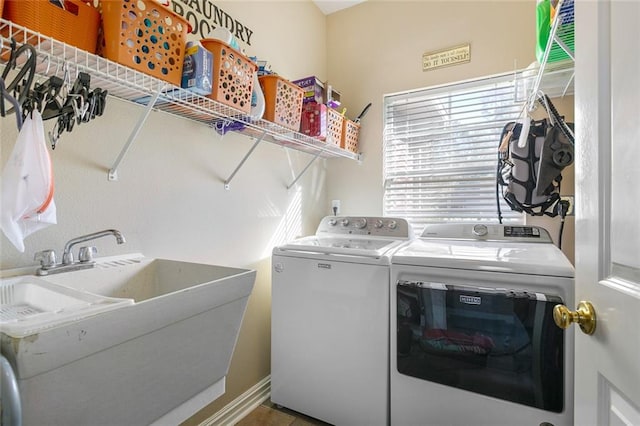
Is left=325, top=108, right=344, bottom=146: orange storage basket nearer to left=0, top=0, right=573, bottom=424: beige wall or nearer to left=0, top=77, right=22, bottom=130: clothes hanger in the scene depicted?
left=0, top=0, right=573, bottom=424: beige wall

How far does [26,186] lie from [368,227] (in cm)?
176

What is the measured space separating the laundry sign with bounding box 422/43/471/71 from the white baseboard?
254 cm

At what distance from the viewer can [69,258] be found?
3.46ft

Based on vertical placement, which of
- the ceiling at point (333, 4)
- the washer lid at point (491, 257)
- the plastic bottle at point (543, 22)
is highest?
the ceiling at point (333, 4)

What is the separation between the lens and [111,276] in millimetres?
1162

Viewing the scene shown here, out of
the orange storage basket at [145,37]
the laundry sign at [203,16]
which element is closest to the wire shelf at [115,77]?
the orange storage basket at [145,37]

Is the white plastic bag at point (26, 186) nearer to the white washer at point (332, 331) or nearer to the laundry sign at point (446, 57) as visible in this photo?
the white washer at point (332, 331)

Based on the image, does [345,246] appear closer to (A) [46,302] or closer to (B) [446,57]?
(A) [46,302]

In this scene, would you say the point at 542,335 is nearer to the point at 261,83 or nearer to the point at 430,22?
the point at 261,83

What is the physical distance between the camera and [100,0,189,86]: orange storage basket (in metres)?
0.93

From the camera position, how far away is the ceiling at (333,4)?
2598mm

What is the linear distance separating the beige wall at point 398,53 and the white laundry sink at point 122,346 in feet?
5.66

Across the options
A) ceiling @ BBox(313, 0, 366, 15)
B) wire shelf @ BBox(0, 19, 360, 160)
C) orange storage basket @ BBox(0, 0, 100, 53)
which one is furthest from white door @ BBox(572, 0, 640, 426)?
ceiling @ BBox(313, 0, 366, 15)

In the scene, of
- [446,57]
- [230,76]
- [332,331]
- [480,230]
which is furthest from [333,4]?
[332,331]
